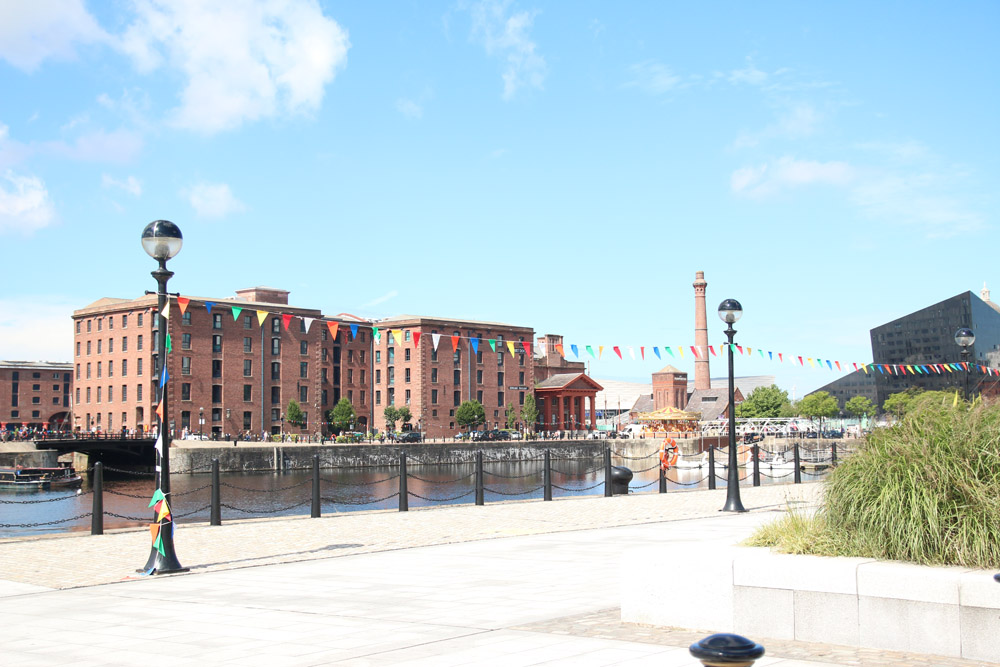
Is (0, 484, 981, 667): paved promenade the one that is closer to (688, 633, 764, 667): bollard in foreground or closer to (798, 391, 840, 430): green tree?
(688, 633, 764, 667): bollard in foreground

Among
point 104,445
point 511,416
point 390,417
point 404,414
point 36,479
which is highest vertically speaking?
point 404,414

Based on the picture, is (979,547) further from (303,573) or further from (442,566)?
(303,573)

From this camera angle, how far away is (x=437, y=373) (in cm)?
10169

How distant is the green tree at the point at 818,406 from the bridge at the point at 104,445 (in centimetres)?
8947

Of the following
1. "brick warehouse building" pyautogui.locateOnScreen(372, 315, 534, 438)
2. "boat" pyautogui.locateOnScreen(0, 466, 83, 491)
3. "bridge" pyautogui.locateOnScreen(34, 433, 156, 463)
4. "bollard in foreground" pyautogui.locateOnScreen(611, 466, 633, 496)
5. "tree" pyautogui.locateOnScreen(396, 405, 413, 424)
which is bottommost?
"boat" pyautogui.locateOnScreen(0, 466, 83, 491)

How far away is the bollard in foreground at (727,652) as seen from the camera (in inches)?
128

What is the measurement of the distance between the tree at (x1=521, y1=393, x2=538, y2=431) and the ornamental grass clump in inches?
3911

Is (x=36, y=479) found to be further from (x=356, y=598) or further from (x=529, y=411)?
(x=529, y=411)

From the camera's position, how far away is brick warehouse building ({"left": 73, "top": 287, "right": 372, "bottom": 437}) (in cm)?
8150

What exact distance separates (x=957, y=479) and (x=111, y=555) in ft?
39.2

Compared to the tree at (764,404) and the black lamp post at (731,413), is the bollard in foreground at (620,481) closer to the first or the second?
the black lamp post at (731,413)

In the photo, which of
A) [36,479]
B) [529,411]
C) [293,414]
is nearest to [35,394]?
[293,414]

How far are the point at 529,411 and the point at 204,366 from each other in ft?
126

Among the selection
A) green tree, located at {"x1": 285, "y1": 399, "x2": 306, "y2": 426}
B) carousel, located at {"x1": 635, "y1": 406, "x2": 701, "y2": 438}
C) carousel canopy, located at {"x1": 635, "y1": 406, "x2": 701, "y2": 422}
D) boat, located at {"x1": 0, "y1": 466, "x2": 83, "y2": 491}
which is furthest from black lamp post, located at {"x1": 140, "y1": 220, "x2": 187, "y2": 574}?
carousel canopy, located at {"x1": 635, "y1": 406, "x2": 701, "y2": 422}
